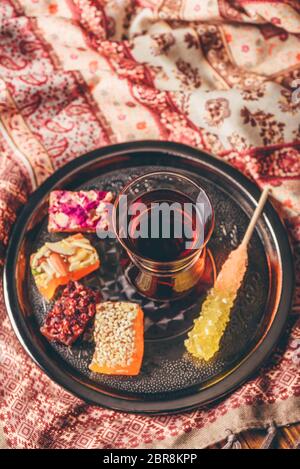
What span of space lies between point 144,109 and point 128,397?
26.7 inches

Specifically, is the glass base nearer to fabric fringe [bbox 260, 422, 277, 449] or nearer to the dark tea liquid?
the dark tea liquid

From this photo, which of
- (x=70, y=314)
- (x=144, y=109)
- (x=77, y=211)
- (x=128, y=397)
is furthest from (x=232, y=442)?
(x=144, y=109)

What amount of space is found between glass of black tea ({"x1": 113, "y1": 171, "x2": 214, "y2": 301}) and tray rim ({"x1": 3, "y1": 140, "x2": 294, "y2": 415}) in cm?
16

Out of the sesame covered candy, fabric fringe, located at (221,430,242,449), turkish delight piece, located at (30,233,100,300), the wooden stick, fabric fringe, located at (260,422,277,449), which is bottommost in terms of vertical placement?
fabric fringe, located at (221,430,242,449)

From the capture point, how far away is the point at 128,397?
129cm

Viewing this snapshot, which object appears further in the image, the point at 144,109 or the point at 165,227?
the point at 144,109

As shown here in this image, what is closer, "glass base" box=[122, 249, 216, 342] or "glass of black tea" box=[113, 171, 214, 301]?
"glass of black tea" box=[113, 171, 214, 301]

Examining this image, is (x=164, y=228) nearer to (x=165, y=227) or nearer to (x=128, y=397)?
(x=165, y=227)

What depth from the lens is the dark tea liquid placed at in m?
1.26

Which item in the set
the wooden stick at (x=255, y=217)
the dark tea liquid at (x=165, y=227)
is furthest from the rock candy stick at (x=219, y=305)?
the dark tea liquid at (x=165, y=227)

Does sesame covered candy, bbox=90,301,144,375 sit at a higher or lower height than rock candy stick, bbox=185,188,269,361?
lower

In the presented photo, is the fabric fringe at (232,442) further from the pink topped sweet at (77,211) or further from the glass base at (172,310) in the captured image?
the pink topped sweet at (77,211)

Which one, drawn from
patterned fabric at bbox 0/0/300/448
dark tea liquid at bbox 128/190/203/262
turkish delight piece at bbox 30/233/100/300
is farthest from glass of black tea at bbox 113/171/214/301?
patterned fabric at bbox 0/0/300/448
